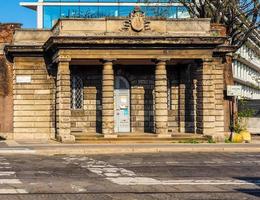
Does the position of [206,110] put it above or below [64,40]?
below

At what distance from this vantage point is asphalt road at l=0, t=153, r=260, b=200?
12.1 meters

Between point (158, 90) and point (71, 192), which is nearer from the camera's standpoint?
point (71, 192)

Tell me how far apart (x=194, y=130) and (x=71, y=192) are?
68.7 ft

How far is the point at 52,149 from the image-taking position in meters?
24.5

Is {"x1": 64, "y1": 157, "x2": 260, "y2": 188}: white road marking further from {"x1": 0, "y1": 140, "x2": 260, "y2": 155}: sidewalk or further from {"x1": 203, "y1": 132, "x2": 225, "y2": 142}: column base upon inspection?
{"x1": 203, "y1": 132, "x2": 225, "y2": 142}: column base

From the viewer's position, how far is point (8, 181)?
554 inches

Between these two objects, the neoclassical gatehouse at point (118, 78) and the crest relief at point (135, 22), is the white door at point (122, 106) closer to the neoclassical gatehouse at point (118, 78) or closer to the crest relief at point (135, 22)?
the neoclassical gatehouse at point (118, 78)

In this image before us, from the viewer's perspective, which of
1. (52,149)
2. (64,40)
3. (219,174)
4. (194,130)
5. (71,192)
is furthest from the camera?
(194,130)

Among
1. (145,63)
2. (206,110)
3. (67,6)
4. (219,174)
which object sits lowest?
(219,174)

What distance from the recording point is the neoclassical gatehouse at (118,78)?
97.1ft

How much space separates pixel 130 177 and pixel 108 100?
14.8m

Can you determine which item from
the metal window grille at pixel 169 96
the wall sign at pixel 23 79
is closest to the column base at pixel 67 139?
the wall sign at pixel 23 79

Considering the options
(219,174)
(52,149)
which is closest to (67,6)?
(52,149)

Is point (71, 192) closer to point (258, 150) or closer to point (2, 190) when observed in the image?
point (2, 190)
